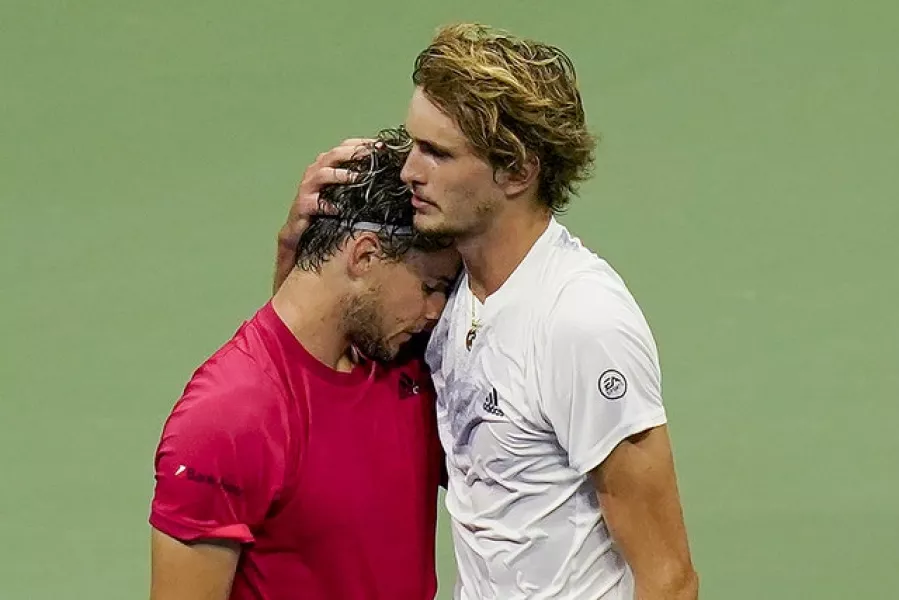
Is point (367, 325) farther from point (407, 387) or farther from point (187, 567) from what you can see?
point (187, 567)

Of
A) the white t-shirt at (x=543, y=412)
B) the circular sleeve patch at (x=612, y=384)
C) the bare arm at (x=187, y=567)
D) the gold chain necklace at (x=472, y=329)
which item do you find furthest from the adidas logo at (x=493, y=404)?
the bare arm at (x=187, y=567)

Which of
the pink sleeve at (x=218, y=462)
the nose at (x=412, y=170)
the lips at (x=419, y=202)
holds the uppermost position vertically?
the nose at (x=412, y=170)

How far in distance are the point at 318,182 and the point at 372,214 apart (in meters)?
0.12

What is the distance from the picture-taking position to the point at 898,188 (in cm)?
514

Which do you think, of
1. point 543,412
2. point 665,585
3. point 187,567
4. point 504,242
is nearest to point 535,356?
point 543,412

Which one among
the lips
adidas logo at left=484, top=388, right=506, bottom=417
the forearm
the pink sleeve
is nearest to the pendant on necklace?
adidas logo at left=484, top=388, right=506, bottom=417

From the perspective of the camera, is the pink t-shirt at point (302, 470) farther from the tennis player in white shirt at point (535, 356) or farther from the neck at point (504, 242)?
the neck at point (504, 242)

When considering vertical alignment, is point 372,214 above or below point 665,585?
above

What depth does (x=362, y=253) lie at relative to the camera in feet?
8.68

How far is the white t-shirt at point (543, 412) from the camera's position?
2424mm

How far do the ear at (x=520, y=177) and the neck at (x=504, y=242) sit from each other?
30mm

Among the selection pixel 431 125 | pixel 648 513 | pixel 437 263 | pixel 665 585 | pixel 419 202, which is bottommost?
pixel 665 585

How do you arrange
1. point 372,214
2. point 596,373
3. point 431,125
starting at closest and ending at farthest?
1. point 596,373
2. point 431,125
3. point 372,214

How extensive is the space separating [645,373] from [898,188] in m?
2.94
